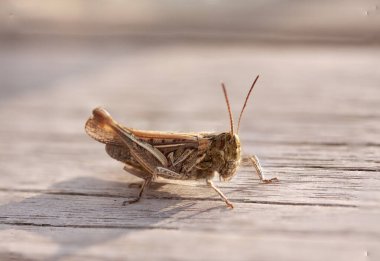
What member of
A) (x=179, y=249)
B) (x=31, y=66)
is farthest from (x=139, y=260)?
(x=31, y=66)

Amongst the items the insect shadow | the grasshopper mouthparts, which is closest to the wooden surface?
the insect shadow

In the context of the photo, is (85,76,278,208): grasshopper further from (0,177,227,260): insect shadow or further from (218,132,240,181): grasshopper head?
(0,177,227,260): insect shadow

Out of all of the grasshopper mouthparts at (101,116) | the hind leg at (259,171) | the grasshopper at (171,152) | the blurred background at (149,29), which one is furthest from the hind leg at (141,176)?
the blurred background at (149,29)

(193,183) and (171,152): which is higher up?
(171,152)

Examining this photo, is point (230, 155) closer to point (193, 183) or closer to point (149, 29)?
point (193, 183)

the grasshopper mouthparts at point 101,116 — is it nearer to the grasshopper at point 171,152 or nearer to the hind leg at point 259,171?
the grasshopper at point 171,152

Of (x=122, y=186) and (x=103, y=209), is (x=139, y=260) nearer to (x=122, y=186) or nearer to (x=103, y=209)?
(x=103, y=209)

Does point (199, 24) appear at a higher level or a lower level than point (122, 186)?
higher

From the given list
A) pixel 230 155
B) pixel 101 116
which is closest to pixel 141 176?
pixel 101 116
